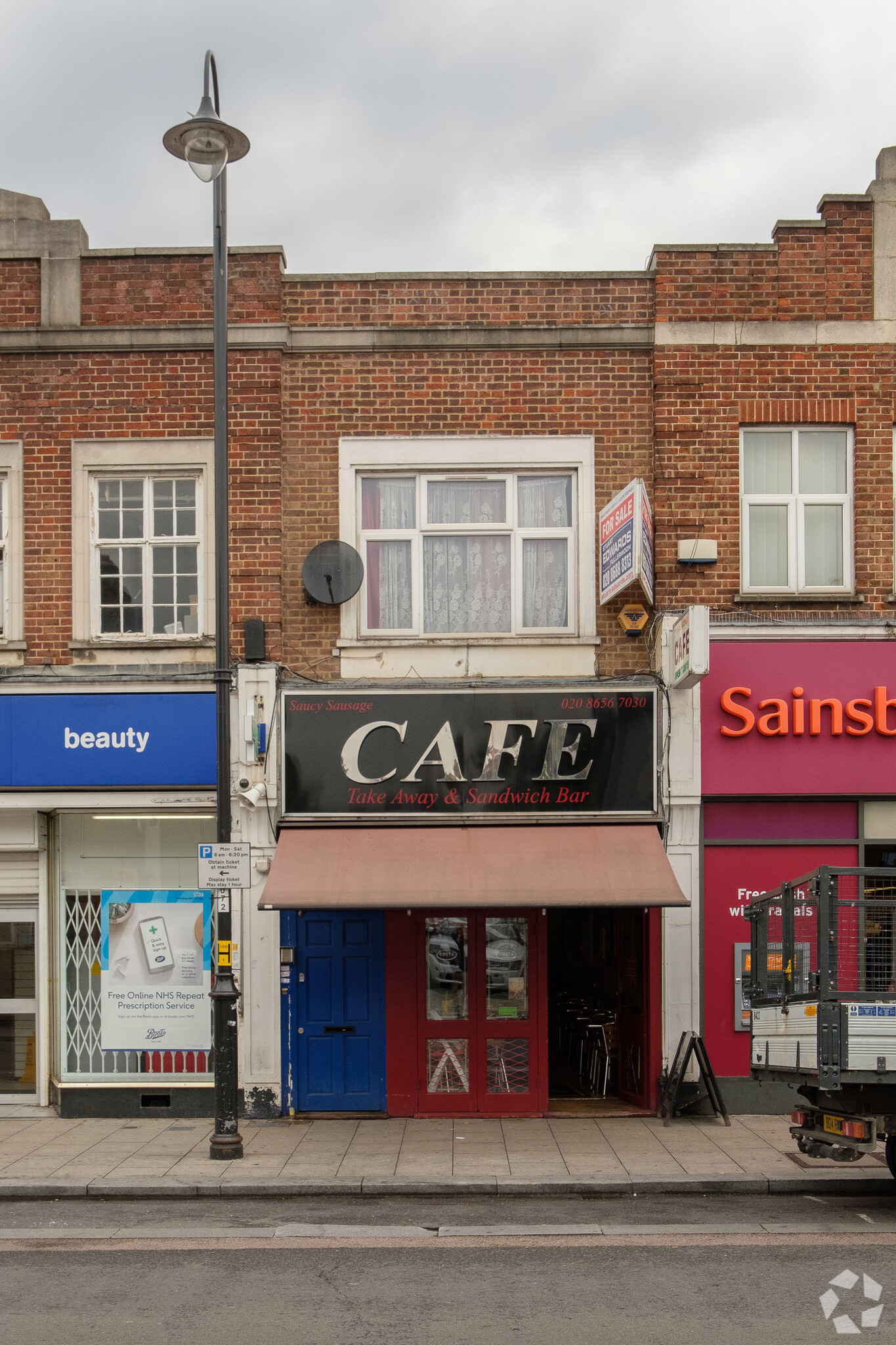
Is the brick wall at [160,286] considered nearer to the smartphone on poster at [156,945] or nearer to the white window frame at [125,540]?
the white window frame at [125,540]

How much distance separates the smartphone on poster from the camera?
44.3 feet

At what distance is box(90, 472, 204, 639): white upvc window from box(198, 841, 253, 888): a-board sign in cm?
316

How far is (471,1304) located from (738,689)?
7.38m

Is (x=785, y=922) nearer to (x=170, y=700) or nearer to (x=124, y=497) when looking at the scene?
(x=170, y=700)

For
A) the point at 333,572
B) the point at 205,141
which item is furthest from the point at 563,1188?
the point at 205,141

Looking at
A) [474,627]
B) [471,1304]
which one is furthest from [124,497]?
[471,1304]

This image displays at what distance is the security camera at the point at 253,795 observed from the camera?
42.7 feet

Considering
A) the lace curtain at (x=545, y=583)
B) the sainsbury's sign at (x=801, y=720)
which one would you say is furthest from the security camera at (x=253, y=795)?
the sainsbury's sign at (x=801, y=720)

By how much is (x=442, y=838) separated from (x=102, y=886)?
3795 millimetres

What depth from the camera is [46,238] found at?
13.8 meters

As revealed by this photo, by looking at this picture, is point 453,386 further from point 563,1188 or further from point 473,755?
point 563,1188

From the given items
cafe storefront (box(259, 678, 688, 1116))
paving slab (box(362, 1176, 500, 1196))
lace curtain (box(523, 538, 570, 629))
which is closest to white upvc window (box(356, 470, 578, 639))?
lace curtain (box(523, 538, 570, 629))

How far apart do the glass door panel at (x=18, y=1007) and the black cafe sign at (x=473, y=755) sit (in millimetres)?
3324

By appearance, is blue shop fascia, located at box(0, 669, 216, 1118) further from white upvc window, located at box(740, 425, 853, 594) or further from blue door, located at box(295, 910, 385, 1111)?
white upvc window, located at box(740, 425, 853, 594)
